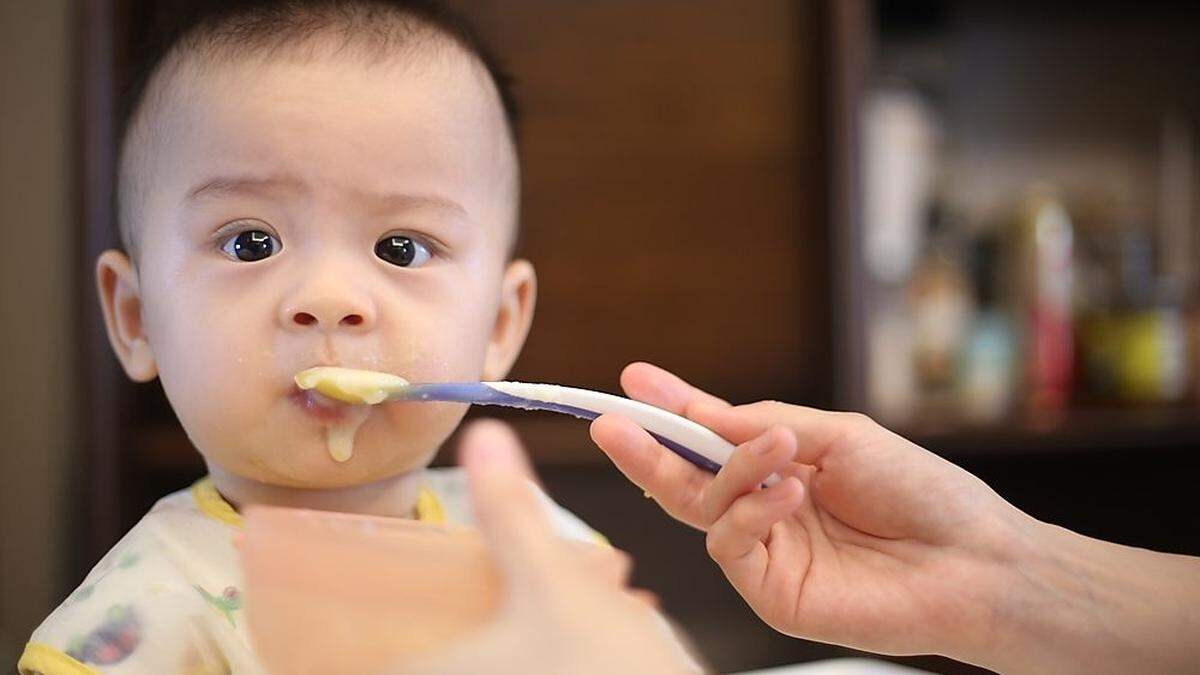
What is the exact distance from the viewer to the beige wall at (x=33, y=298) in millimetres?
467

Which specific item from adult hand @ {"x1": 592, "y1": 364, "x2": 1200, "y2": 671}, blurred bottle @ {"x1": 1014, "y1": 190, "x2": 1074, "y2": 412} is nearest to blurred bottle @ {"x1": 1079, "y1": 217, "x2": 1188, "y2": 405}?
blurred bottle @ {"x1": 1014, "y1": 190, "x2": 1074, "y2": 412}

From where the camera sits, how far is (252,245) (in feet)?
1.37

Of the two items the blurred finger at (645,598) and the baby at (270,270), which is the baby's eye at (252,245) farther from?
the blurred finger at (645,598)

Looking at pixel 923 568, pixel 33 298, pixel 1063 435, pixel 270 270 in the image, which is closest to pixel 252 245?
pixel 270 270

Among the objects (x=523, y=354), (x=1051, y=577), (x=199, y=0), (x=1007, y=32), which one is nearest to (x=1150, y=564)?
(x=1051, y=577)

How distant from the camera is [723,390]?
2.93 ft

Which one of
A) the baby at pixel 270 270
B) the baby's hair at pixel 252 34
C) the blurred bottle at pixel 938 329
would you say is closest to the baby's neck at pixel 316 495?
the baby at pixel 270 270

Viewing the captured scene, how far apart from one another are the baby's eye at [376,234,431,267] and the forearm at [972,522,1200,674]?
1.00 ft

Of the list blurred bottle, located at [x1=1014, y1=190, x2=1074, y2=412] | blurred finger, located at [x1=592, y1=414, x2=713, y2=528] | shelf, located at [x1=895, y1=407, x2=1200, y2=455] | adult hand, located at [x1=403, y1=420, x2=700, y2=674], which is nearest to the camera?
adult hand, located at [x1=403, y1=420, x2=700, y2=674]

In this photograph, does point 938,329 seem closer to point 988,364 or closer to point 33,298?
point 988,364

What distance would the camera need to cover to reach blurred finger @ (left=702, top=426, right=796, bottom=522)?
1.39 ft

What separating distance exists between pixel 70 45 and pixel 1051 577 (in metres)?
0.51

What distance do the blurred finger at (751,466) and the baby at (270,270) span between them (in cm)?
10

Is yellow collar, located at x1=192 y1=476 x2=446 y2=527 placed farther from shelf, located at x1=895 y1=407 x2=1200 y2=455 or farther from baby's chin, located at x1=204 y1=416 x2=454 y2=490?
shelf, located at x1=895 y1=407 x2=1200 y2=455
